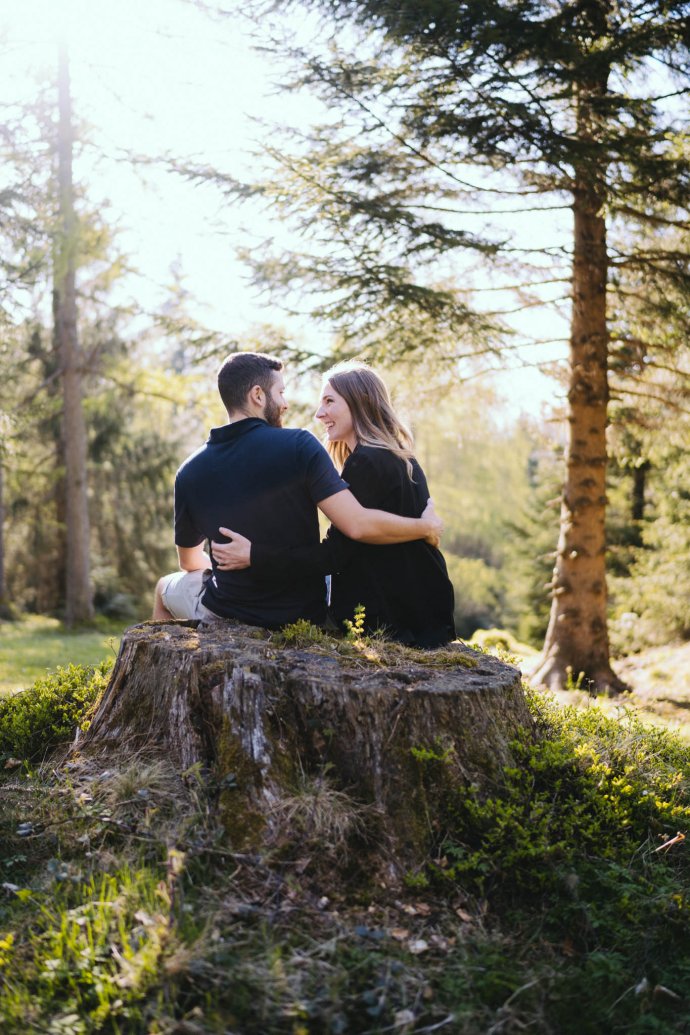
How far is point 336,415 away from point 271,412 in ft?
1.41

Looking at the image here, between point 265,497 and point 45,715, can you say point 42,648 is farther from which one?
point 265,497

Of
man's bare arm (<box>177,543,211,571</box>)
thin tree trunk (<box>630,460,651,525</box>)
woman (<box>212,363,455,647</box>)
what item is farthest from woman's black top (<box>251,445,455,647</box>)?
thin tree trunk (<box>630,460,651,525</box>)

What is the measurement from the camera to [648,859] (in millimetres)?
3219

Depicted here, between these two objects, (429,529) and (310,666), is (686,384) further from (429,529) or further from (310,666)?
(310,666)

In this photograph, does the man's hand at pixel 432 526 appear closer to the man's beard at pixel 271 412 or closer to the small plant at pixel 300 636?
the small plant at pixel 300 636

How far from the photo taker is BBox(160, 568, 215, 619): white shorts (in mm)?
4438

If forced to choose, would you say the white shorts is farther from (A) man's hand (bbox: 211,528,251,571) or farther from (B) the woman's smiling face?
(B) the woman's smiling face

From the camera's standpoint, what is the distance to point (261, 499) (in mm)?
3936

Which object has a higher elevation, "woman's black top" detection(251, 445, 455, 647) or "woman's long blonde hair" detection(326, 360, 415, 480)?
"woman's long blonde hair" detection(326, 360, 415, 480)

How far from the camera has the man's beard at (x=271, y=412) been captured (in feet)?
13.5

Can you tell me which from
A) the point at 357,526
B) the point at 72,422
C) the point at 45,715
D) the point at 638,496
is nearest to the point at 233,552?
the point at 357,526

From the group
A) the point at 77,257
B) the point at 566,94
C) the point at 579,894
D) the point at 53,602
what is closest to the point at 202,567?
the point at 579,894

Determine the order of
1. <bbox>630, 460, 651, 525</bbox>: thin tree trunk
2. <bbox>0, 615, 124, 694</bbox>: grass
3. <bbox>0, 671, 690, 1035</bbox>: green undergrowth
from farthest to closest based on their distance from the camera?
<bbox>630, 460, 651, 525</bbox>: thin tree trunk, <bbox>0, 615, 124, 694</bbox>: grass, <bbox>0, 671, 690, 1035</bbox>: green undergrowth

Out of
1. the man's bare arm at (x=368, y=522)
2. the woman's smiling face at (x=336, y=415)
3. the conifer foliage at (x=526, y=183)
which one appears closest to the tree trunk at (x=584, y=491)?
the conifer foliage at (x=526, y=183)
